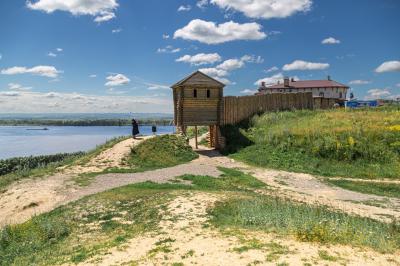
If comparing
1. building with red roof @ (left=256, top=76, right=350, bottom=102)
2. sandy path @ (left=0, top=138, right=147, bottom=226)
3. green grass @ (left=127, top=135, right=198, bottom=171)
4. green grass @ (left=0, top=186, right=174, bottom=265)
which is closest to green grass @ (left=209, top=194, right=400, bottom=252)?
green grass @ (left=0, top=186, right=174, bottom=265)

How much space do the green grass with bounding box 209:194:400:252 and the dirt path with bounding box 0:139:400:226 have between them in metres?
2.76

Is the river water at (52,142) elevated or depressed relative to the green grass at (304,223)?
depressed

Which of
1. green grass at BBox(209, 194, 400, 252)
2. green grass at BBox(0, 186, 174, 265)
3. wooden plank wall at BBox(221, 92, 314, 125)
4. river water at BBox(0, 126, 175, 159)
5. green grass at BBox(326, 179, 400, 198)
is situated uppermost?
wooden plank wall at BBox(221, 92, 314, 125)

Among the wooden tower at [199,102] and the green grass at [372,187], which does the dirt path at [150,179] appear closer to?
the green grass at [372,187]

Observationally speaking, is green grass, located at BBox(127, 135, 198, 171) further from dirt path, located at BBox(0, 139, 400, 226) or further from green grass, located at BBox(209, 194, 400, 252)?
green grass, located at BBox(209, 194, 400, 252)

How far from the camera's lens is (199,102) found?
3080cm

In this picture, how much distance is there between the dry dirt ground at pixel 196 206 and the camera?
8.39 metres

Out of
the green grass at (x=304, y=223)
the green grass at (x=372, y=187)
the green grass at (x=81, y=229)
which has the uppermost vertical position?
the green grass at (x=304, y=223)

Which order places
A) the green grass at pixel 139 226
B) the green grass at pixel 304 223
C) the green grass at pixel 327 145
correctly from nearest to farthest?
the green grass at pixel 304 223 < the green grass at pixel 139 226 < the green grass at pixel 327 145

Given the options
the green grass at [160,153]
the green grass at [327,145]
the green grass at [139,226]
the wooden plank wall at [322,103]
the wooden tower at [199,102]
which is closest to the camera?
the green grass at [139,226]

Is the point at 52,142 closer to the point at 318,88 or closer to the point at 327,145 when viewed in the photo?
the point at 318,88

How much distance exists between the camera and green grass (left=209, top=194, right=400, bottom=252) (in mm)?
9258

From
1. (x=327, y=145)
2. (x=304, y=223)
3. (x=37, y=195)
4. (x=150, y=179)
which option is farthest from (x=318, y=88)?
(x=304, y=223)

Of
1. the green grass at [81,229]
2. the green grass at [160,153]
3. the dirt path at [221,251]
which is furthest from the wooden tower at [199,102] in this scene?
the dirt path at [221,251]
